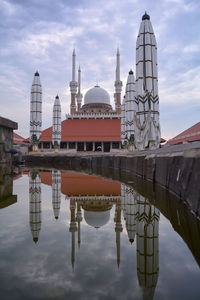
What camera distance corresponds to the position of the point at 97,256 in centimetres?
136

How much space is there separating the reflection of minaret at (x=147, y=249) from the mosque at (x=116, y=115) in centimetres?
771

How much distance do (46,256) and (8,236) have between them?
0.51 metres

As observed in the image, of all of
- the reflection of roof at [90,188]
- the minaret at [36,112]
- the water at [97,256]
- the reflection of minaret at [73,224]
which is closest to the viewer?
the water at [97,256]

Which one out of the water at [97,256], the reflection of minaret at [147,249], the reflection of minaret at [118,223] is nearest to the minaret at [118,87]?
the reflection of minaret at [118,223]

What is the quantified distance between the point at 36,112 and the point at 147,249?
21578mm

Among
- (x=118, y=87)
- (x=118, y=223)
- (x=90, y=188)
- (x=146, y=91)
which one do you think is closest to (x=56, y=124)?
(x=146, y=91)

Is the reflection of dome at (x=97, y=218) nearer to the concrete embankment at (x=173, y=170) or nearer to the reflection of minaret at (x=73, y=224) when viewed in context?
the reflection of minaret at (x=73, y=224)

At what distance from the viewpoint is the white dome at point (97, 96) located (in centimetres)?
3981

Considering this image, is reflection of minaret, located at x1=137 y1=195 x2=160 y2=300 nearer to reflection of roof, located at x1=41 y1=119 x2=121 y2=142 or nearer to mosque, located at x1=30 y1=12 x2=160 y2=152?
mosque, located at x1=30 y1=12 x2=160 y2=152

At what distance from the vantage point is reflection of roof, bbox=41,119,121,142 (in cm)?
3064

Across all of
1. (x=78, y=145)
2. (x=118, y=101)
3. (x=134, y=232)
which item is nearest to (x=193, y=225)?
(x=134, y=232)

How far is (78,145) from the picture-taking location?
107 ft

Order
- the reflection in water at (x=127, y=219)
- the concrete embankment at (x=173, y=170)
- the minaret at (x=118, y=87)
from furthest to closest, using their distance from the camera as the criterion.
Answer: the minaret at (x=118, y=87) < the concrete embankment at (x=173, y=170) < the reflection in water at (x=127, y=219)

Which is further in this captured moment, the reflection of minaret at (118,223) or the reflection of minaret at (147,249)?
the reflection of minaret at (118,223)
